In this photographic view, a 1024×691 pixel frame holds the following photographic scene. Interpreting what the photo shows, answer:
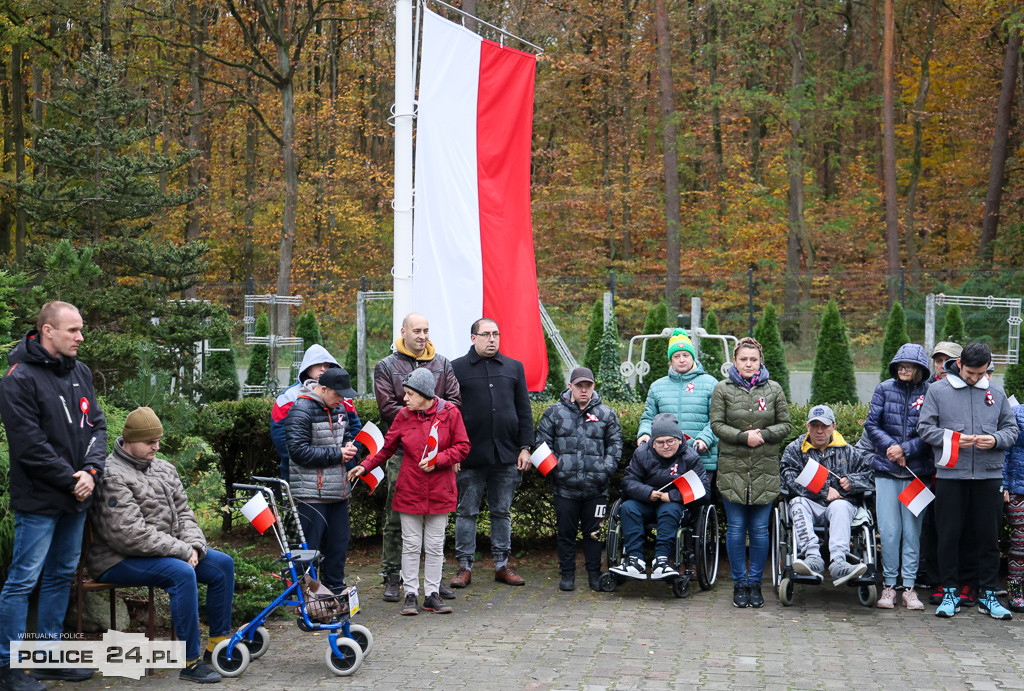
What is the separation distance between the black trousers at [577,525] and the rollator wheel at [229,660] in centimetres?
255

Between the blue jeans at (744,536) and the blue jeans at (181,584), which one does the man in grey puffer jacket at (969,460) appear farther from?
the blue jeans at (181,584)

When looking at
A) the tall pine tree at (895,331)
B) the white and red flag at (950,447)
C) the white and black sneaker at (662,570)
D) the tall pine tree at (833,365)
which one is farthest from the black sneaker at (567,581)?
the tall pine tree at (895,331)

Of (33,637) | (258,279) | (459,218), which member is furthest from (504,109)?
(258,279)

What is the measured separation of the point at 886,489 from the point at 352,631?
362 centimetres

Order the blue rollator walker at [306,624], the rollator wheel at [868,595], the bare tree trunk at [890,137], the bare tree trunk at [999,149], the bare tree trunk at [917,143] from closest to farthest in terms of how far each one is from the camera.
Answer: the blue rollator walker at [306,624] < the rollator wheel at [868,595] < the bare tree trunk at [999,149] < the bare tree trunk at [890,137] < the bare tree trunk at [917,143]

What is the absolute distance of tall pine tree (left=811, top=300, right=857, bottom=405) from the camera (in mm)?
17781

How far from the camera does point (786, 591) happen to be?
652 cm

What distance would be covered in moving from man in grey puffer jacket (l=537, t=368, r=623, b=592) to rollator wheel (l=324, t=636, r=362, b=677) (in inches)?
85.9

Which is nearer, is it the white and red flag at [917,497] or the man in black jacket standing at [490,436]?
the white and red flag at [917,497]

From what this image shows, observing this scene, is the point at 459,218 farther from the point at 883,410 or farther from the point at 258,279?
the point at 258,279

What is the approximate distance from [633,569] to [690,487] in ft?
2.14

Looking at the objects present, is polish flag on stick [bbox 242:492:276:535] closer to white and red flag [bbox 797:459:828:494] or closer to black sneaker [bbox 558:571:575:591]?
black sneaker [bbox 558:571:575:591]

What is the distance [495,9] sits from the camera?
2466cm

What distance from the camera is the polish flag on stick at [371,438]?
6238 millimetres
